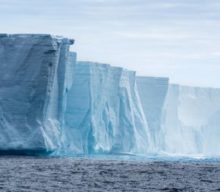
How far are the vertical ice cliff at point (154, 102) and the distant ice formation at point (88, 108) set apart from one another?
4cm

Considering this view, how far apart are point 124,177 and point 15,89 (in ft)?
25.1

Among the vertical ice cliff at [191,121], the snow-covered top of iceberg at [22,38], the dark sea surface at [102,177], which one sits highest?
the snow-covered top of iceberg at [22,38]

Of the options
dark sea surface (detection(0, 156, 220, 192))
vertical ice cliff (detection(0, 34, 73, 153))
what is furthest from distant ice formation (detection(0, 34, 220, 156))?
dark sea surface (detection(0, 156, 220, 192))

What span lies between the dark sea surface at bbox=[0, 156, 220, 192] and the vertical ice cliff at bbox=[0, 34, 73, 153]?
2033 mm

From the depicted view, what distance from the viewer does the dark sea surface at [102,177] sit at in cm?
1355

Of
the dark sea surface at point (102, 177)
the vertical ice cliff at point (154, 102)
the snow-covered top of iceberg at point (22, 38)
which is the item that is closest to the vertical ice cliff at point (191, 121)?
the vertical ice cliff at point (154, 102)

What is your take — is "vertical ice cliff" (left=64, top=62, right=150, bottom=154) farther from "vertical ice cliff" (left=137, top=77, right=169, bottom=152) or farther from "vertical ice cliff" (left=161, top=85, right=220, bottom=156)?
"vertical ice cliff" (left=161, top=85, right=220, bottom=156)

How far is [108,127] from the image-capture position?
30.8 m

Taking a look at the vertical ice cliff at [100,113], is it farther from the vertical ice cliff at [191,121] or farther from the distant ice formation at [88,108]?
the vertical ice cliff at [191,121]

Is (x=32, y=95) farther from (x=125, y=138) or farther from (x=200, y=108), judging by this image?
(x=200, y=108)

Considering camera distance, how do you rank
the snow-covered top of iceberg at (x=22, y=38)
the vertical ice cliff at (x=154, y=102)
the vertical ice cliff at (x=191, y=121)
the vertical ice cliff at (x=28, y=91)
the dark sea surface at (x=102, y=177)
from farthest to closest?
1. the vertical ice cliff at (x=191, y=121)
2. the vertical ice cliff at (x=154, y=102)
3. the snow-covered top of iceberg at (x=22, y=38)
4. the vertical ice cliff at (x=28, y=91)
5. the dark sea surface at (x=102, y=177)

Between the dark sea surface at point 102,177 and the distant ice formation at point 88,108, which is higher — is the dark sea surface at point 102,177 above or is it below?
below

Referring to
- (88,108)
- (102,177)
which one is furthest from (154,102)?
(102,177)

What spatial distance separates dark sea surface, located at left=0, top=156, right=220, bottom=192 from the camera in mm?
13555
